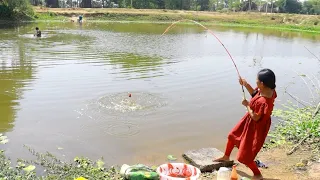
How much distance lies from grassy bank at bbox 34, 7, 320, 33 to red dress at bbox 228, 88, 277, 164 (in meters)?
43.8

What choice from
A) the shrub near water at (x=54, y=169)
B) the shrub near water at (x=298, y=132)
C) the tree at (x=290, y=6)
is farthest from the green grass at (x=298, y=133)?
the tree at (x=290, y=6)

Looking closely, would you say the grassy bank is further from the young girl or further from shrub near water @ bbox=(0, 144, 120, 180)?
the young girl

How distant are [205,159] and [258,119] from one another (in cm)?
125

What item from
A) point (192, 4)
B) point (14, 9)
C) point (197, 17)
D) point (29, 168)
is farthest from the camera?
point (192, 4)

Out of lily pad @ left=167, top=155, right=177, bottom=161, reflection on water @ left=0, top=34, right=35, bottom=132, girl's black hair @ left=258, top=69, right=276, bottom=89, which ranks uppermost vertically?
girl's black hair @ left=258, top=69, right=276, bottom=89

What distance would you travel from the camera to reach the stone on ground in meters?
4.91

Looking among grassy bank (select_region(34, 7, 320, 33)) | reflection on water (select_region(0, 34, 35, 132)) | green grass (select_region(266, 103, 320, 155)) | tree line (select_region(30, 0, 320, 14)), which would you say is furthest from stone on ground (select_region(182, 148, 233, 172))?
tree line (select_region(30, 0, 320, 14))

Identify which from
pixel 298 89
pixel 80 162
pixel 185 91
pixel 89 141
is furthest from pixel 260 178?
pixel 298 89

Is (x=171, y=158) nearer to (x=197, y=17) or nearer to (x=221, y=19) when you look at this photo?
(x=197, y=17)

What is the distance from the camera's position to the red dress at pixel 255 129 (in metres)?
4.21

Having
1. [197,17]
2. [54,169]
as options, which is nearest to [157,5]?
[197,17]

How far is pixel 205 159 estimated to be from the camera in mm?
5113

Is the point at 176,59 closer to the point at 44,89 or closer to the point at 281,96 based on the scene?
the point at 281,96

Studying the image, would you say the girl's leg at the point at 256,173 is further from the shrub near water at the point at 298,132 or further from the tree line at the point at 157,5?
the tree line at the point at 157,5
